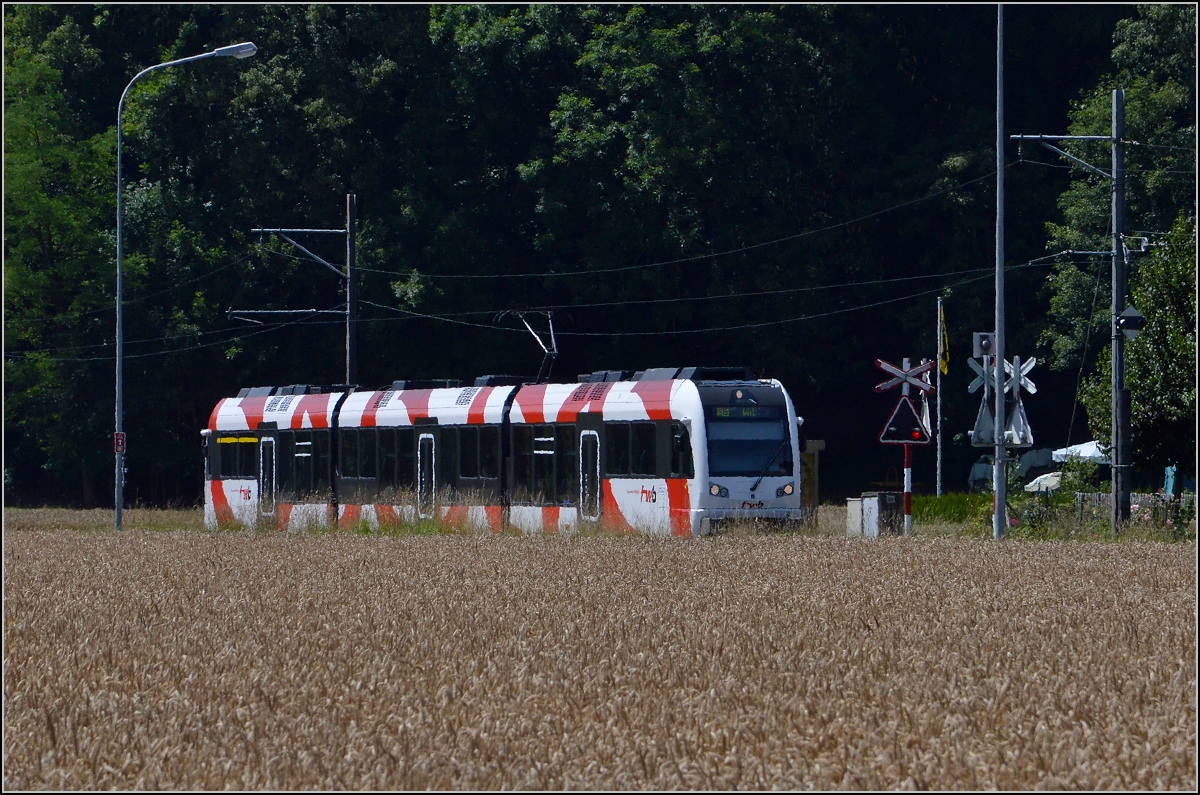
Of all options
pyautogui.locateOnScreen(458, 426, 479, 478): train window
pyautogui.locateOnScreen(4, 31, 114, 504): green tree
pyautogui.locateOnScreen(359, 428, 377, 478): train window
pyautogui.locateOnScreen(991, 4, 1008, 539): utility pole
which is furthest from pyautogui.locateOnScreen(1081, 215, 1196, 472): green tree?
pyautogui.locateOnScreen(4, 31, 114, 504): green tree

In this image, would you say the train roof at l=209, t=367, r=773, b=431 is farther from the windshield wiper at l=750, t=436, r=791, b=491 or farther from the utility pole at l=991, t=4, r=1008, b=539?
the utility pole at l=991, t=4, r=1008, b=539

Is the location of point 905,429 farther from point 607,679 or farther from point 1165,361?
point 607,679

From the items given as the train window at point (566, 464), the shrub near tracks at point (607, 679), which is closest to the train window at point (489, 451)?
the train window at point (566, 464)

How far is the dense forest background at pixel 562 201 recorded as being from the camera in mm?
48250

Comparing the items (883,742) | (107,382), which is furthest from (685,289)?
(883,742)

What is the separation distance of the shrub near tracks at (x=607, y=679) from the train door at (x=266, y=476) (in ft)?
54.8

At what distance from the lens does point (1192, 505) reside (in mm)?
25703

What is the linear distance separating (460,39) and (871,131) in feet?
39.2

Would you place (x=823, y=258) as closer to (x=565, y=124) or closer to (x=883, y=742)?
(x=565, y=124)

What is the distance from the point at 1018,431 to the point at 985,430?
53 cm

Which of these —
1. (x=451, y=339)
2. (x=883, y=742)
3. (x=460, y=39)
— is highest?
(x=460, y=39)

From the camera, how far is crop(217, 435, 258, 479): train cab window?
3450 cm

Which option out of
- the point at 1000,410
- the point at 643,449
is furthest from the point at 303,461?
the point at 1000,410

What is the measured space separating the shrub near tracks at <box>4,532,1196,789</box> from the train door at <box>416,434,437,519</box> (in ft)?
41.6
